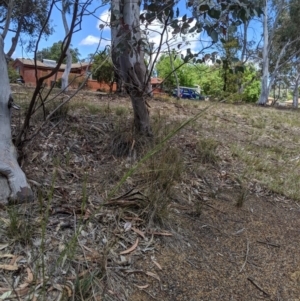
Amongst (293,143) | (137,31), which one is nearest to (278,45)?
(293,143)

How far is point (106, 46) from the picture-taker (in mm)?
2771

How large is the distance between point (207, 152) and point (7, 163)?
78.6 inches

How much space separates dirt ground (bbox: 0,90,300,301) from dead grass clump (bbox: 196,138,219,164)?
212 mm

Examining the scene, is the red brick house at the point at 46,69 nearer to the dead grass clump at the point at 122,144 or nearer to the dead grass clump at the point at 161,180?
the dead grass clump at the point at 122,144

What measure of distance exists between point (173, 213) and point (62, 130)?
5.05ft

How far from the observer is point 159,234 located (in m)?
2.04

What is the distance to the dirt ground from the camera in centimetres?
165

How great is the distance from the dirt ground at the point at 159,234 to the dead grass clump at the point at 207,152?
21 centimetres

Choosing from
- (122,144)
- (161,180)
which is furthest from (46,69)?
(161,180)

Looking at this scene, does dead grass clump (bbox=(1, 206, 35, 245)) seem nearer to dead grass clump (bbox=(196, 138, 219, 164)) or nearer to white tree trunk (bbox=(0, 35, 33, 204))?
white tree trunk (bbox=(0, 35, 33, 204))

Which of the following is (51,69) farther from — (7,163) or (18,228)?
(18,228)

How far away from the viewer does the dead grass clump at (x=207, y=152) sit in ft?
11.0

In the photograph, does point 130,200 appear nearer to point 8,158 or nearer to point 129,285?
point 129,285

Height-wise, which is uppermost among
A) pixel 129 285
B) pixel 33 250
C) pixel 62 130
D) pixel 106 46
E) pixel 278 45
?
pixel 278 45
